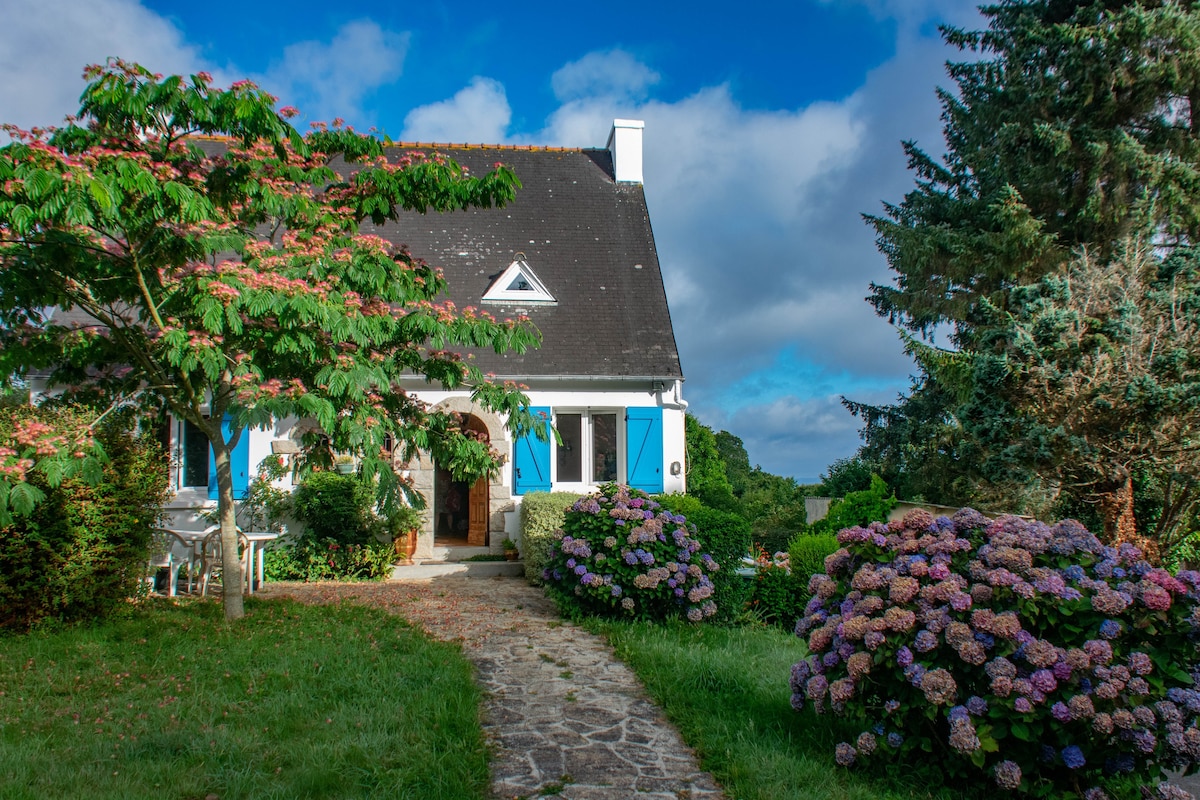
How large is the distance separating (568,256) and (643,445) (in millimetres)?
3756

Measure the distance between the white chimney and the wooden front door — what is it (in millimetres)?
6376

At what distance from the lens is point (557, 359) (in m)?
12.1

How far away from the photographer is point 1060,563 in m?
4.12

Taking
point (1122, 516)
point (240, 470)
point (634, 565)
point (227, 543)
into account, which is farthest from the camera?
point (240, 470)

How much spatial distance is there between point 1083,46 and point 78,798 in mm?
16102

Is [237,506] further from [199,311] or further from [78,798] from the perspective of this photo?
[78,798]

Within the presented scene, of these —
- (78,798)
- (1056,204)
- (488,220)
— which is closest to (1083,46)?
(1056,204)

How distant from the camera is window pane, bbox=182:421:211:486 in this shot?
11695 mm

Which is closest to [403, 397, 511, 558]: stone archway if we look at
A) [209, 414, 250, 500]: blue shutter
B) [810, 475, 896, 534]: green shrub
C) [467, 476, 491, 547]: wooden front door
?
[467, 476, 491, 547]: wooden front door

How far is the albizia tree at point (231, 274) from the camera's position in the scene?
579cm

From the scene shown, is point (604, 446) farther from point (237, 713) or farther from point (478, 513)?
point (237, 713)

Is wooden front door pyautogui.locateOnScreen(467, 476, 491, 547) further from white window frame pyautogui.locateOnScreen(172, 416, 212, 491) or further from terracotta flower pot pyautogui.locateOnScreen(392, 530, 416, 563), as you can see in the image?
white window frame pyautogui.locateOnScreen(172, 416, 212, 491)

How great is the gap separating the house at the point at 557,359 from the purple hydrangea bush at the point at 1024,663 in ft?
25.7

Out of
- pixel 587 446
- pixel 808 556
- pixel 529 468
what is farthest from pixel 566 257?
pixel 808 556
